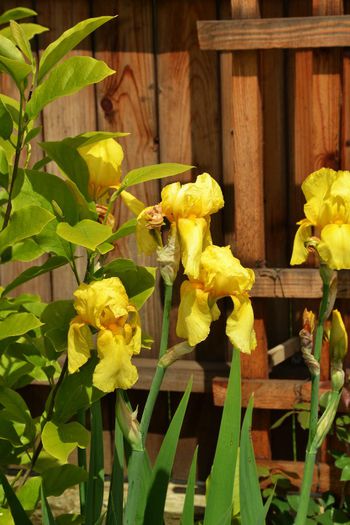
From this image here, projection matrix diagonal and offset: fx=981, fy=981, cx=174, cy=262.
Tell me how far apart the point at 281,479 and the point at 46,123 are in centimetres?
148

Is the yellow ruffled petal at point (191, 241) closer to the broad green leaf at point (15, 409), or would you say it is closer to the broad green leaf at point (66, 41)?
the broad green leaf at point (66, 41)

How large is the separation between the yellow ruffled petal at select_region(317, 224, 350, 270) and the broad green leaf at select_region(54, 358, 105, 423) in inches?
15.8

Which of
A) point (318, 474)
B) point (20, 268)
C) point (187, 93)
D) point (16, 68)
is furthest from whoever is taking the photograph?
point (20, 268)

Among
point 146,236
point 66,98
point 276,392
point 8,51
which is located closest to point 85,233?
point 146,236

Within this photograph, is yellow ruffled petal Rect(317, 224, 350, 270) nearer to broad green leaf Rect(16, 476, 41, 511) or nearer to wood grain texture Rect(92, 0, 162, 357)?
broad green leaf Rect(16, 476, 41, 511)

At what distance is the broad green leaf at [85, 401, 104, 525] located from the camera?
5.11ft

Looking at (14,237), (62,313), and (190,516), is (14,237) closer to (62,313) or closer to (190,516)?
(62,313)

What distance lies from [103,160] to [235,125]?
1.52 meters

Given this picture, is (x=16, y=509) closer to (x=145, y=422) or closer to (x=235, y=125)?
(x=145, y=422)

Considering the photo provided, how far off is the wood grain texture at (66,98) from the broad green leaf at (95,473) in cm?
195

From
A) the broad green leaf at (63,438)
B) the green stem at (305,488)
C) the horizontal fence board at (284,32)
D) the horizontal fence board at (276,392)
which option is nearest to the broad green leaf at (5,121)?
the broad green leaf at (63,438)

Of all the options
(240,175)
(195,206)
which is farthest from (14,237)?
(240,175)

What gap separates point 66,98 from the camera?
11.2 ft

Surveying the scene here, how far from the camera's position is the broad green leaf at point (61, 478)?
5.41 ft
